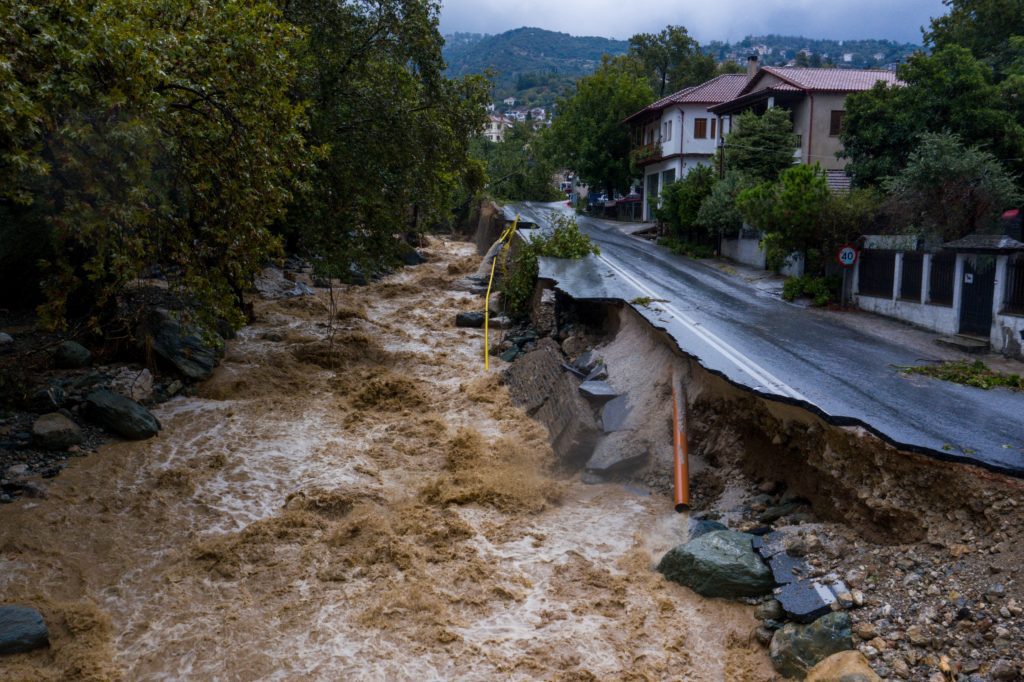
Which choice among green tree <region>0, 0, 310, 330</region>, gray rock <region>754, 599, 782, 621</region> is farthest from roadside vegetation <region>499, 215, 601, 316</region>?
gray rock <region>754, 599, 782, 621</region>

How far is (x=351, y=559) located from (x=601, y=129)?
Result: 49.1 metres

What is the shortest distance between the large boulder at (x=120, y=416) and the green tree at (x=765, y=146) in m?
25.8

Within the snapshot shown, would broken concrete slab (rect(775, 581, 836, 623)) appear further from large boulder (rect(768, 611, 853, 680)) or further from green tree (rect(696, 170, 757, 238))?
green tree (rect(696, 170, 757, 238))

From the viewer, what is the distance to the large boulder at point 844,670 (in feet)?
21.5

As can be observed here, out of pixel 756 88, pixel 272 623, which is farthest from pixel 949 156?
pixel 756 88

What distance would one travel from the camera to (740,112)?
1553 inches

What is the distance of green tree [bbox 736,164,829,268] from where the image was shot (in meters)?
20.5

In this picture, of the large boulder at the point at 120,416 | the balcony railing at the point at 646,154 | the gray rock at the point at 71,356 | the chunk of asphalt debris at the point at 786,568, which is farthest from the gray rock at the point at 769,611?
the balcony railing at the point at 646,154

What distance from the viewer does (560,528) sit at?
10703mm

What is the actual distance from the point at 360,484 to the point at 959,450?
820 centimetres

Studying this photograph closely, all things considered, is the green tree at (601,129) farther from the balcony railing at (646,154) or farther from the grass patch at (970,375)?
the grass patch at (970,375)

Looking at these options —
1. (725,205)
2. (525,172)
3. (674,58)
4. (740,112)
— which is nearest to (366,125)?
(725,205)

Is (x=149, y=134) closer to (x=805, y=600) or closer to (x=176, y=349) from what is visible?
(x=176, y=349)

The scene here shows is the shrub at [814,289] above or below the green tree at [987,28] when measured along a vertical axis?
below
